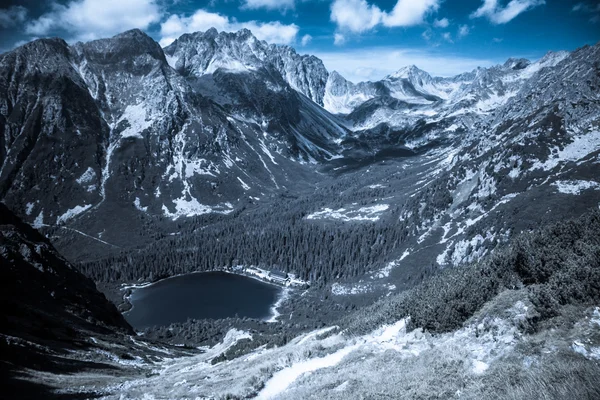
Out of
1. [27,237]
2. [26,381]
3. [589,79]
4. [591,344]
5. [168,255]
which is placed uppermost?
[589,79]

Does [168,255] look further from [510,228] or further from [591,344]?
[591,344]

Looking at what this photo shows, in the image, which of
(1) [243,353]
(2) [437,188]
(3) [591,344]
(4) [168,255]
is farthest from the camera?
(4) [168,255]

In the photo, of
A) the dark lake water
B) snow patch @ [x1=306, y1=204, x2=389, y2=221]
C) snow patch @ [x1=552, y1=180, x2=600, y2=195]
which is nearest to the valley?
snow patch @ [x1=552, y1=180, x2=600, y2=195]

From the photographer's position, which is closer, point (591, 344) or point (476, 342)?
point (591, 344)

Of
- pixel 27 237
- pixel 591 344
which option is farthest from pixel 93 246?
pixel 591 344

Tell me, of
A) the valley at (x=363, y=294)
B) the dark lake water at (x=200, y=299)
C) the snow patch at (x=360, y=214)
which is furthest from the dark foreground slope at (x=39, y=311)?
the snow patch at (x=360, y=214)

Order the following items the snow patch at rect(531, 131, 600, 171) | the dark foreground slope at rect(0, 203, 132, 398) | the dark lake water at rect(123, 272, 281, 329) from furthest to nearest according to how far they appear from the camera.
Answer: the dark lake water at rect(123, 272, 281, 329)
the snow patch at rect(531, 131, 600, 171)
the dark foreground slope at rect(0, 203, 132, 398)

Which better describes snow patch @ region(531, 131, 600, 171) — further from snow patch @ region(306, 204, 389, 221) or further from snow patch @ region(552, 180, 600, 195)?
snow patch @ region(306, 204, 389, 221)
